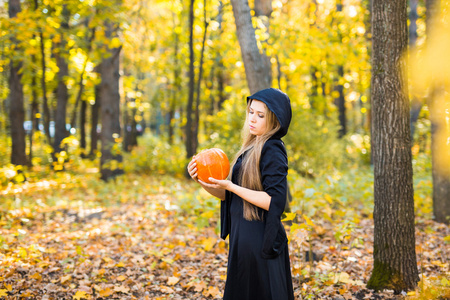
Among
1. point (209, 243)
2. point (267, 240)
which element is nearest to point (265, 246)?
point (267, 240)

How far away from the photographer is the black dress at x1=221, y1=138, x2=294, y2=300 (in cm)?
250

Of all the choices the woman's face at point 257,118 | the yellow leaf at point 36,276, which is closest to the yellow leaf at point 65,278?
the yellow leaf at point 36,276

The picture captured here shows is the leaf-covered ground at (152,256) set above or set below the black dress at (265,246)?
below

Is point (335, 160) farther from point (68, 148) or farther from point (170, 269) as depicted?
point (68, 148)

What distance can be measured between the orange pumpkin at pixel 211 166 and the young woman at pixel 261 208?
6 centimetres

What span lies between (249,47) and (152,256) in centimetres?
383

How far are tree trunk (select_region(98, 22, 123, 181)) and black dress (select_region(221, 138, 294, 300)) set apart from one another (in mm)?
9418

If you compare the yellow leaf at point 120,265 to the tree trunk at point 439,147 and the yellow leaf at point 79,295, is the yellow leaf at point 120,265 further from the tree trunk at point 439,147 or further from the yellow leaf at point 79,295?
the tree trunk at point 439,147

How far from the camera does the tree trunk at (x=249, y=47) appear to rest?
593 centimetres

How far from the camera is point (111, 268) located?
498 cm

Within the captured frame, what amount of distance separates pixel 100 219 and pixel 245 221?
5668 mm

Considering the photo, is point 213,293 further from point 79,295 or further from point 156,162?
point 156,162

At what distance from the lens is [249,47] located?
234 inches

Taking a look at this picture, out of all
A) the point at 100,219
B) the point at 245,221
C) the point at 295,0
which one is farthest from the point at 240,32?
the point at 295,0
